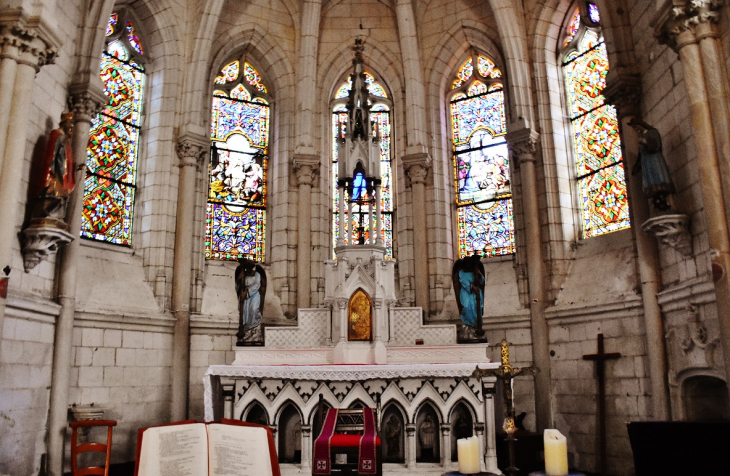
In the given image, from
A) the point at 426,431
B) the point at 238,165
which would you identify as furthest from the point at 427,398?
the point at 238,165

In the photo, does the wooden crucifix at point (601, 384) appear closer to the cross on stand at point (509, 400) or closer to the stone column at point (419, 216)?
the stone column at point (419, 216)

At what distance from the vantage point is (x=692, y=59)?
7094 mm

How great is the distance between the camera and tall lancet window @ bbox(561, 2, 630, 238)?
1049 centimetres

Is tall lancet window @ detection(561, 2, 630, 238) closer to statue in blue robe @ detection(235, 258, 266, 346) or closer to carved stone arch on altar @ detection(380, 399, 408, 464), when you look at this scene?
carved stone arch on altar @ detection(380, 399, 408, 464)

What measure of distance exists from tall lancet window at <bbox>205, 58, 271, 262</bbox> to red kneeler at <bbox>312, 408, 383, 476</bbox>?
7857 millimetres

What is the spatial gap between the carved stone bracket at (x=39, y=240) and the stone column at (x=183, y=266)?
9.34 feet

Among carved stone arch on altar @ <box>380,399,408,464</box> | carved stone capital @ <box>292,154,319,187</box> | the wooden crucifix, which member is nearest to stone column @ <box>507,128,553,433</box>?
the wooden crucifix

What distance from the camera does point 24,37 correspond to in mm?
7578

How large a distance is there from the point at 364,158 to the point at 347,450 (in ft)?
22.9

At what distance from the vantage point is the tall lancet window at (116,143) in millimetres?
10617

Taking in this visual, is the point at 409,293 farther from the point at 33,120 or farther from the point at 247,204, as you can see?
the point at 33,120

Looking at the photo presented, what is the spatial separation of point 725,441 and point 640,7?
7.30 metres

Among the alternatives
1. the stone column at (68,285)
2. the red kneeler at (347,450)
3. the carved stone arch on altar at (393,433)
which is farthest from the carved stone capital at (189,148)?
the red kneeler at (347,450)

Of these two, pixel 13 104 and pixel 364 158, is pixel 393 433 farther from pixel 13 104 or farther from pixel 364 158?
pixel 13 104
